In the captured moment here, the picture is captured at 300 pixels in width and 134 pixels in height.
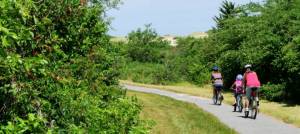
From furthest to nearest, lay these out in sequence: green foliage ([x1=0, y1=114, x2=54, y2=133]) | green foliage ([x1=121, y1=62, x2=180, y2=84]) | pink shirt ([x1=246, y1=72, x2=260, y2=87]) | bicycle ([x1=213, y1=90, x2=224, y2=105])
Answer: green foliage ([x1=121, y1=62, x2=180, y2=84]) < bicycle ([x1=213, y1=90, x2=224, y2=105]) < pink shirt ([x1=246, y1=72, x2=260, y2=87]) < green foliage ([x1=0, y1=114, x2=54, y2=133])

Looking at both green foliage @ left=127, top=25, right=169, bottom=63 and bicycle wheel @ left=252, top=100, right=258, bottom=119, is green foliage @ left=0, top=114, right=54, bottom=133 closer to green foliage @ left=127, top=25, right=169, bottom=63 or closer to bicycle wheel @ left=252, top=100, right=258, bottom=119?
bicycle wheel @ left=252, top=100, right=258, bottom=119

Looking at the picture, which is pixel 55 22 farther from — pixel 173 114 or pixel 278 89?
pixel 278 89

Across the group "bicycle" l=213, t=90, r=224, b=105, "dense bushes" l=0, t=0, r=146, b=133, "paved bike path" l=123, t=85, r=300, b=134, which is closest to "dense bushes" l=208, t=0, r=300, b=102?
"bicycle" l=213, t=90, r=224, b=105

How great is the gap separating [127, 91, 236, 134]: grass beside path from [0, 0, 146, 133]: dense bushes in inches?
239

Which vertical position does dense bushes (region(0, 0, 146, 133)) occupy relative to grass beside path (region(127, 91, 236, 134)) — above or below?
above

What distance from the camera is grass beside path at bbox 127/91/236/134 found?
17484 mm

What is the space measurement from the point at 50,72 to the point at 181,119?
13.9 metres

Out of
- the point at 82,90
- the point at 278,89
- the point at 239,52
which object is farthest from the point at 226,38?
the point at 82,90

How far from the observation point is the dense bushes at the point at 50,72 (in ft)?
18.9

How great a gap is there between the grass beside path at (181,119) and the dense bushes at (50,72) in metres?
6.08

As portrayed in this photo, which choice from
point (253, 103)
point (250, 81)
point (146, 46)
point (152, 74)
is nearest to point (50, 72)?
point (250, 81)

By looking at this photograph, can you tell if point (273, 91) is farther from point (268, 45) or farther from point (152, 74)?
point (152, 74)

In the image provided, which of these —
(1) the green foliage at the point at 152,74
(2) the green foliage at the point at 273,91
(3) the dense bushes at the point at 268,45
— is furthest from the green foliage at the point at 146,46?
(2) the green foliage at the point at 273,91

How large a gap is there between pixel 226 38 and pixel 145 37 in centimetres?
3616
